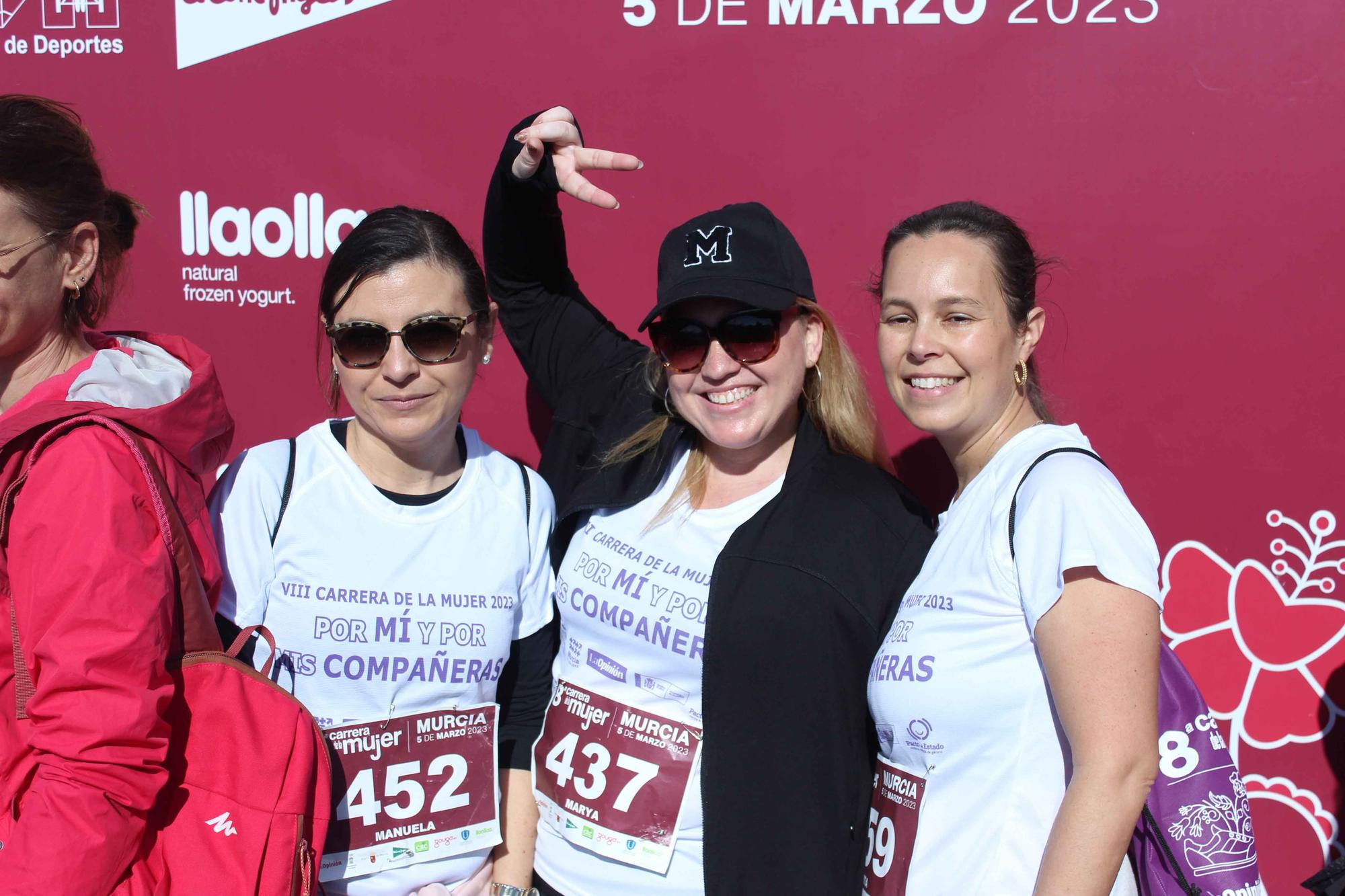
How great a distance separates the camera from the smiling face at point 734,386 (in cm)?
188

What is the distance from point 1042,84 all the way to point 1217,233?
0.54m

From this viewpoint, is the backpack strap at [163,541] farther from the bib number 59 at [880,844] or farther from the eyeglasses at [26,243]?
the bib number 59 at [880,844]

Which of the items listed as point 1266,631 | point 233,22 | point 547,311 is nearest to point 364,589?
point 547,311

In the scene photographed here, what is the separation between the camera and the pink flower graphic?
2455mm

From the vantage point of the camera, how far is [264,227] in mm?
2643

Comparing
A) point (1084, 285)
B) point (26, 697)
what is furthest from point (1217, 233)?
point (26, 697)

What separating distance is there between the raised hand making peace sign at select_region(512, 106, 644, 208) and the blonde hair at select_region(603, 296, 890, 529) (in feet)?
1.61

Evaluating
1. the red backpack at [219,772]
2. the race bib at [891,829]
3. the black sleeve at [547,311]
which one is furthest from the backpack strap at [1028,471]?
the red backpack at [219,772]

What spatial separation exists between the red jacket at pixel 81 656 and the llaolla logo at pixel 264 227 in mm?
1208

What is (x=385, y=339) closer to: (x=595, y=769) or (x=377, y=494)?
(x=377, y=494)

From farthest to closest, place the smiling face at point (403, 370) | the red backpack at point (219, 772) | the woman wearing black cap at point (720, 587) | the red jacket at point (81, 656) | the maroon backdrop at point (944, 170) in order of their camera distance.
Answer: the maroon backdrop at point (944, 170)
the smiling face at point (403, 370)
the woman wearing black cap at point (720, 587)
the red backpack at point (219, 772)
the red jacket at point (81, 656)

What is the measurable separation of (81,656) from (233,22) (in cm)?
185

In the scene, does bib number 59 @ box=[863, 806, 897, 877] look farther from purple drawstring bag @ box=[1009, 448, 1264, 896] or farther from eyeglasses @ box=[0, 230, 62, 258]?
eyeglasses @ box=[0, 230, 62, 258]

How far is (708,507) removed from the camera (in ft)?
6.42
